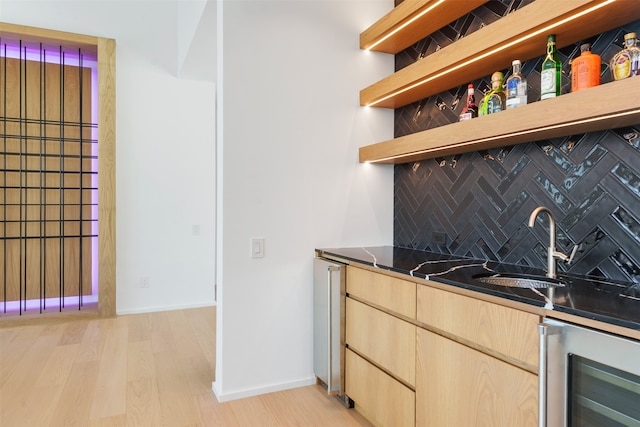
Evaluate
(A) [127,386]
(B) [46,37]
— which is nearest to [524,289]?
(A) [127,386]

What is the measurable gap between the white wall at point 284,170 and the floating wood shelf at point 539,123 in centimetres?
52

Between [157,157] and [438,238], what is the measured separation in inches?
131

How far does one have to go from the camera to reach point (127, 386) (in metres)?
2.65

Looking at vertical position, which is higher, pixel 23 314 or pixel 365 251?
pixel 365 251

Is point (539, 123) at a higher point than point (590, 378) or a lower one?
higher

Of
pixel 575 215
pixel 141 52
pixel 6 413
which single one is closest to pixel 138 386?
pixel 6 413

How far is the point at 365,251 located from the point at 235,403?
1226mm

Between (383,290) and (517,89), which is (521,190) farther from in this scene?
(383,290)

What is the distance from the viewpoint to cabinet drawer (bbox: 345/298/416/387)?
72.5 inches

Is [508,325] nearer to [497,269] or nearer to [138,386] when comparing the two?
[497,269]

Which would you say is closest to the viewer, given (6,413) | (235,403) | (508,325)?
(508,325)

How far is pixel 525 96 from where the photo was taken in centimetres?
188

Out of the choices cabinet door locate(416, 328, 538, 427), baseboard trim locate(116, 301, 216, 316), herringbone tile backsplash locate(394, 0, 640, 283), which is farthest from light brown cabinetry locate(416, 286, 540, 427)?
baseboard trim locate(116, 301, 216, 316)

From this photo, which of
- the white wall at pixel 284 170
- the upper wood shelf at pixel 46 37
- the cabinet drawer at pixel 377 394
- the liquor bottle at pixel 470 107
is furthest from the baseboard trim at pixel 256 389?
the upper wood shelf at pixel 46 37
